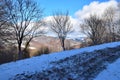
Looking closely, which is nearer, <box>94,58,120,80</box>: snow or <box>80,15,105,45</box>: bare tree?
<box>94,58,120,80</box>: snow

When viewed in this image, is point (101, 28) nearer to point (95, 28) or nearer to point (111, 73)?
point (95, 28)

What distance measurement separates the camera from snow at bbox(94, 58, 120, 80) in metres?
15.2

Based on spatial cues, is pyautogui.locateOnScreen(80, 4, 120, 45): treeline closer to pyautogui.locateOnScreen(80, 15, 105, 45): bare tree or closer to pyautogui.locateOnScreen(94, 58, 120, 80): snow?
pyautogui.locateOnScreen(80, 15, 105, 45): bare tree

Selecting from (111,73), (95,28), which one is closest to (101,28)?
(95,28)

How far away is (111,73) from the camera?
16.1m

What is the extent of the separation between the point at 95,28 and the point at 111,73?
6705 centimetres

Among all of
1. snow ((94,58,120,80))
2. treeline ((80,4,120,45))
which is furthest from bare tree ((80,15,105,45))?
snow ((94,58,120,80))

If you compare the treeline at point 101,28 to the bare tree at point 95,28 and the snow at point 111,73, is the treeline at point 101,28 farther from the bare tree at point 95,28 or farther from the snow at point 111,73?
the snow at point 111,73

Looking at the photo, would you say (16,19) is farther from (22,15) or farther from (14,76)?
(14,76)

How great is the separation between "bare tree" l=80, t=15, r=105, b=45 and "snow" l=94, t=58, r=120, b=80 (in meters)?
61.8

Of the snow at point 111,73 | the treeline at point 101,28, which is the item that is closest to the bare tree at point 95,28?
the treeline at point 101,28

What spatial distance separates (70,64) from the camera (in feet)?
59.8

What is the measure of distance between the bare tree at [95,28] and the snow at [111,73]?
6185cm

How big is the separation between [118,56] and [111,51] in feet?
7.25
